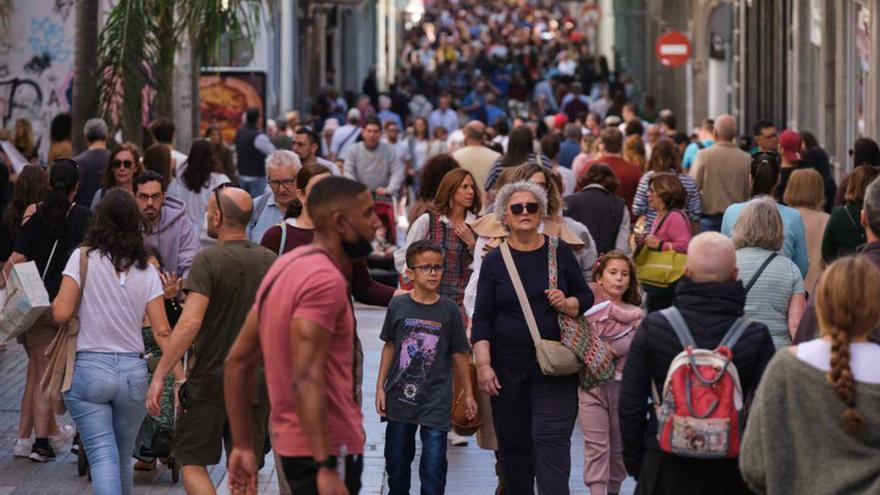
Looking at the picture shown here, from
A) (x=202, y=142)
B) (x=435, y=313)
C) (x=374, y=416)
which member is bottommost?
(x=374, y=416)

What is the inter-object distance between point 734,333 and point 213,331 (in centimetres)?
232

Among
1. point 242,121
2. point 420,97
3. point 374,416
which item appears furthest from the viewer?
point 420,97

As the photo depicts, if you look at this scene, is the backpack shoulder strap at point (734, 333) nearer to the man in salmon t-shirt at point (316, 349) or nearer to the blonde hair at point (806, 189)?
the man in salmon t-shirt at point (316, 349)

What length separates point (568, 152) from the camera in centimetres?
2038

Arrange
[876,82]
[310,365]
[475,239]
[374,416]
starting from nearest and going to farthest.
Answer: [310,365] < [475,239] < [374,416] < [876,82]

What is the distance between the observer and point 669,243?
1221 cm

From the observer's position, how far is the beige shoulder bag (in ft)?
28.1

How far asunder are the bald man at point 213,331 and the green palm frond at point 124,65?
7493 millimetres

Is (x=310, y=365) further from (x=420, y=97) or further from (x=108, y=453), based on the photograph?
(x=420, y=97)

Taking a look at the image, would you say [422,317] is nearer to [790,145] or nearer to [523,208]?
[523,208]

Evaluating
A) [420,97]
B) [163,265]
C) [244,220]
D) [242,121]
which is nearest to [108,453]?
[244,220]

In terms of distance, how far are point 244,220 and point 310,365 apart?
7.31 feet

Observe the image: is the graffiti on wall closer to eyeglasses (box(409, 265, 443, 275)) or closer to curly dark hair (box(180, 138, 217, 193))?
curly dark hair (box(180, 138, 217, 193))

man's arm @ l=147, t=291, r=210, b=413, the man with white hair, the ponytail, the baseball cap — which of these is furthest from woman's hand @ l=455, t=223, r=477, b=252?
the baseball cap
